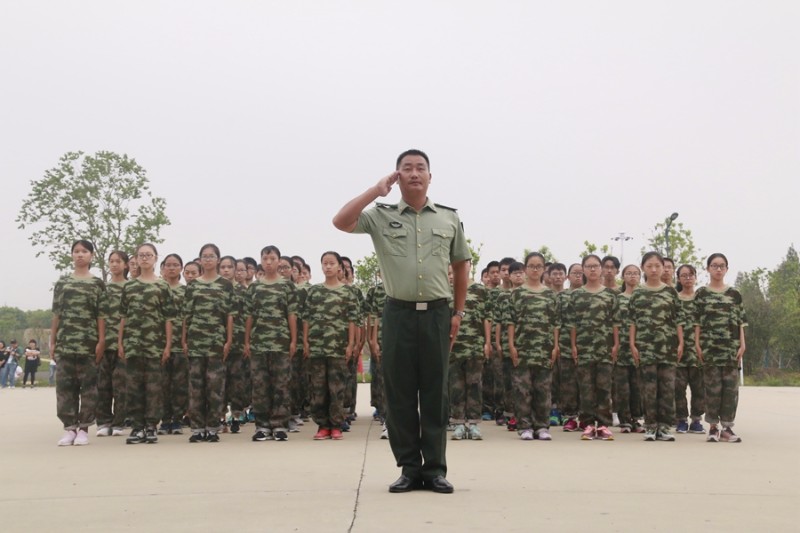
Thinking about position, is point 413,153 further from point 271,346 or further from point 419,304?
point 271,346

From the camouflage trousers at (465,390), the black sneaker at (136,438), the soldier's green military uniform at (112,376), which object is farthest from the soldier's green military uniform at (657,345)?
the soldier's green military uniform at (112,376)

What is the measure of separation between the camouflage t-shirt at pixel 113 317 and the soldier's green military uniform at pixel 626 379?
534 cm

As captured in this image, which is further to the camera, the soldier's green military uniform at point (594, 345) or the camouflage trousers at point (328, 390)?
the soldier's green military uniform at point (594, 345)

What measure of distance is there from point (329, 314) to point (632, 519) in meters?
4.77

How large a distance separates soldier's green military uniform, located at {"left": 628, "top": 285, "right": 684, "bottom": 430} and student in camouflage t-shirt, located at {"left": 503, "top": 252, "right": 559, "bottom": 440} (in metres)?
0.88

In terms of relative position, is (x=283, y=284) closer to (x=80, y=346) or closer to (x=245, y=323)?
(x=245, y=323)

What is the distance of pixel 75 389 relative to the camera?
25.1ft

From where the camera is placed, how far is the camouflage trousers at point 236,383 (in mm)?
9039

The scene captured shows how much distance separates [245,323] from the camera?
8.73m

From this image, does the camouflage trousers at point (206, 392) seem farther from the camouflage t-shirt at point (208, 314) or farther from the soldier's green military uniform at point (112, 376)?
the soldier's green military uniform at point (112, 376)

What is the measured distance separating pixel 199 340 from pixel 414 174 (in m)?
4.11

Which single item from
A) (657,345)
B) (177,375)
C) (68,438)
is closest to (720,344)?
(657,345)

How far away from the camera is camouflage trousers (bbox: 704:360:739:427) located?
7770 mm

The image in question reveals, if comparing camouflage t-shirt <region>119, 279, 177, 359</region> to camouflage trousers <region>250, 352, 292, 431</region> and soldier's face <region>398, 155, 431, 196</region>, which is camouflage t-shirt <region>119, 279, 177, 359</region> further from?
soldier's face <region>398, 155, 431, 196</region>
